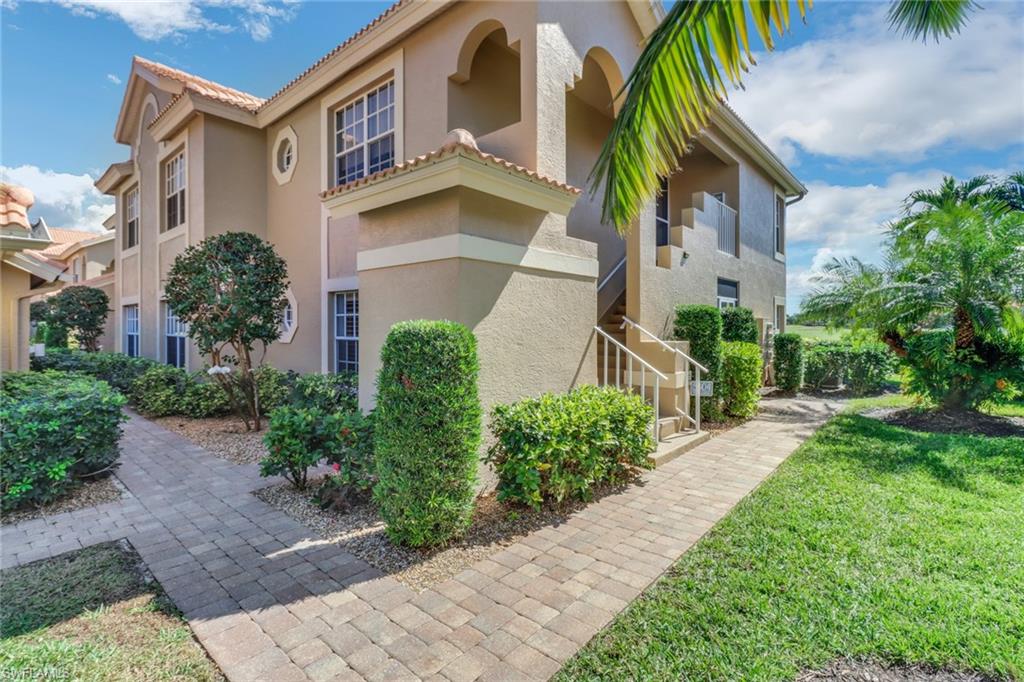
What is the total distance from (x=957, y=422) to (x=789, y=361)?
5.56m

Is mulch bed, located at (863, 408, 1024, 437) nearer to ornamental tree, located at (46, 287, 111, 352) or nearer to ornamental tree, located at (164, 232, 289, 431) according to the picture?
ornamental tree, located at (164, 232, 289, 431)

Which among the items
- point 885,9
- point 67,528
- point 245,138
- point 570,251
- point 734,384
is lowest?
point 67,528

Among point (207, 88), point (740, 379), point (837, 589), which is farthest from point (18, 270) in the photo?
point (740, 379)

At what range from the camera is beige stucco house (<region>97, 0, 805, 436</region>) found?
625 cm

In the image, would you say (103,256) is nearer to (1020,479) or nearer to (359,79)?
(359,79)

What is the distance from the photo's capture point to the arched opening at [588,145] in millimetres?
10758

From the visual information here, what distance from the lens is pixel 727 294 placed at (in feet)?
47.4

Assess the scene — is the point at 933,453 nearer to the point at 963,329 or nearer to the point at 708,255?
the point at 963,329

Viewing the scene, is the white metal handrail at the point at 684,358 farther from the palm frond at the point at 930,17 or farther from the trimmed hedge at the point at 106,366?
the trimmed hedge at the point at 106,366

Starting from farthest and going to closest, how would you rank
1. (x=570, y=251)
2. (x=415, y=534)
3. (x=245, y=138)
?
(x=245, y=138) < (x=570, y=251) < (x=415, y=534)

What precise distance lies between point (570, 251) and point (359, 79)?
6892 mm

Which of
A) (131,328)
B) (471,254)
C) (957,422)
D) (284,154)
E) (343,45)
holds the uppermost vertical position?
(343,45)

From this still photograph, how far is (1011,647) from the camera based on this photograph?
10.8 ft

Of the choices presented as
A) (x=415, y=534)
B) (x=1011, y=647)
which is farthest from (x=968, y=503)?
(x=415, y=534)
